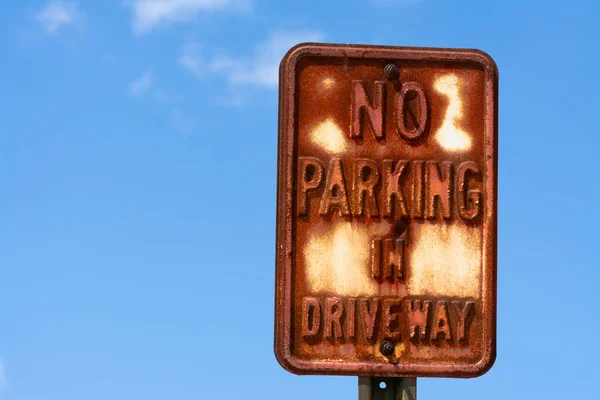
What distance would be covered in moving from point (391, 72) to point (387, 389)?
1.65 meters

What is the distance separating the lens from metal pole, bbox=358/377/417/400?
19.4 ft

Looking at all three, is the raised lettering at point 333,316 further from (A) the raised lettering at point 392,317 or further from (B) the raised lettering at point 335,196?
(B) the raised lettering at point 335,196

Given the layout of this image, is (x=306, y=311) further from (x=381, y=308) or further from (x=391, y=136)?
(x=391, y=136)

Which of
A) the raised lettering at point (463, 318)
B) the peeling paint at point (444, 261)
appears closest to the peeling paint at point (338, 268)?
the peeling paint at point (444, 261)

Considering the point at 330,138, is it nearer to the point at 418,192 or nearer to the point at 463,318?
the point at 418,192

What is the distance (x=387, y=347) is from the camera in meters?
5.86

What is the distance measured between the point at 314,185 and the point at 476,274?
37.8 inches

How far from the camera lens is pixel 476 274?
598 cm

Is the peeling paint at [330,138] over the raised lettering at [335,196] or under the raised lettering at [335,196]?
over

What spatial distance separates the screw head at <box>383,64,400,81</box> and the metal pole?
157cm

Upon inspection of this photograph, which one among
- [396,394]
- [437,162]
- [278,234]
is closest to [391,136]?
[437,162]

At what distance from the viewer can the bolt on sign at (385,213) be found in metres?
5.88

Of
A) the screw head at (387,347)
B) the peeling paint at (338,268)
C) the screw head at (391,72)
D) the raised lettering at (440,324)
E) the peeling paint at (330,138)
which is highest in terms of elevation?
the screw head at (391,72)

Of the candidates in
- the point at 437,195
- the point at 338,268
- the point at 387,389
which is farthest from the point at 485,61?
the point at 387,389
